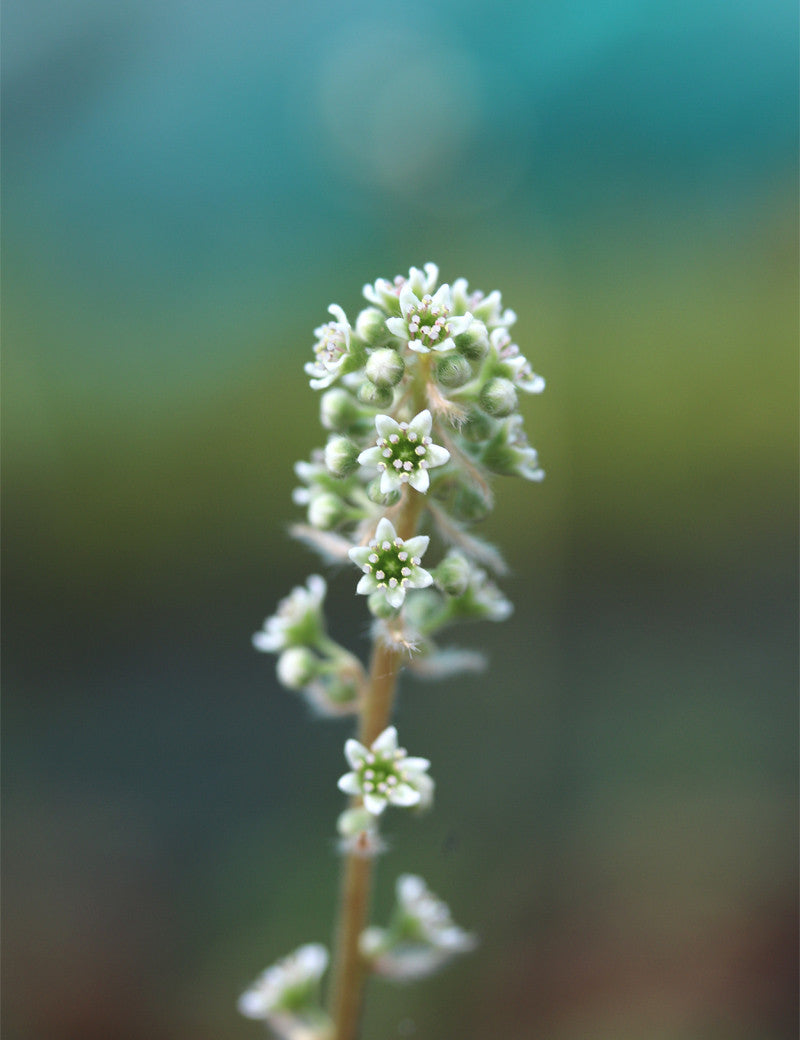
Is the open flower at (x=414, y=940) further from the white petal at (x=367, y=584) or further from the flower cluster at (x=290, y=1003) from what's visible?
the white petal at (x=367, y=584)

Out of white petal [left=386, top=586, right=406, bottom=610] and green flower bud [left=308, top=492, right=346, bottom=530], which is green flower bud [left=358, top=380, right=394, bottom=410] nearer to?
green flower bud [left=308, top=492, right=346, bottom=530]

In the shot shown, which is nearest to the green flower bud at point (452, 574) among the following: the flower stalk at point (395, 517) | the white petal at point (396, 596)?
the flower stalk at point (395, 517)

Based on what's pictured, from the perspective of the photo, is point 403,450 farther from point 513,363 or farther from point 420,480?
point 513,363

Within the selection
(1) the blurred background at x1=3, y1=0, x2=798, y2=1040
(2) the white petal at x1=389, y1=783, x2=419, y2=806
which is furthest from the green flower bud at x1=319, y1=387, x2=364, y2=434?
(1) the blurred background at x1=3, y1=0, x2=798, y2=1040

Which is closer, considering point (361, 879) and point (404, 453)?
point (404, 453)

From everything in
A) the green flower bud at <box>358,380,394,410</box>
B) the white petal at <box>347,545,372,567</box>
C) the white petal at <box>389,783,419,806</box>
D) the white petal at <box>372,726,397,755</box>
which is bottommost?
the white petal at <box>389,783,419,806</box>

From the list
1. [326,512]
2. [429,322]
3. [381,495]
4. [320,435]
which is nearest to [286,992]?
[326,512]
